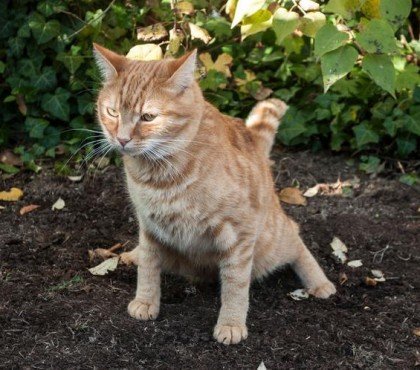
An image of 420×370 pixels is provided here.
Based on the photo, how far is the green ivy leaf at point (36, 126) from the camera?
4992 millimetres

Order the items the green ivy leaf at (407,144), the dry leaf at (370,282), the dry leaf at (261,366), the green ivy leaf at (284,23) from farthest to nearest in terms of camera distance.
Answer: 1. the green ivy leaf at (407,144)
2. the dry leaf at (370,282)
3. the green ivy leaf at (284,23)
4. the dry leaf at (261,366)

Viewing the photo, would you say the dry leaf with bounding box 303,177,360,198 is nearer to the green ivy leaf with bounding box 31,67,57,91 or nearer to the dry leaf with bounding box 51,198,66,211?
the dry leaf with bounding box 51,198,66,211

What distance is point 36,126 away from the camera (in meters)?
5.00

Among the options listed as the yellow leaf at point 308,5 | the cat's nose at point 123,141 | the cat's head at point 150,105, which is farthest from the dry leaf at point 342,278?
the cat's nose at point 123,141

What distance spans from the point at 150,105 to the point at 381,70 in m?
1.11

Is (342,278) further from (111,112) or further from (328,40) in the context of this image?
(111,112)

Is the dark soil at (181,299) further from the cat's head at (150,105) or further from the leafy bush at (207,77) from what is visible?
the cat's head at (150,105)

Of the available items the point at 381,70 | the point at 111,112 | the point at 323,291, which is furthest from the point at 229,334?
the point at 381,70

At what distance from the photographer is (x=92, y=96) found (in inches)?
199

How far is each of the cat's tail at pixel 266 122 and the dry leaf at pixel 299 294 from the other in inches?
29.5

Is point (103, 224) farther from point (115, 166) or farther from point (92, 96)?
point (92, 96)

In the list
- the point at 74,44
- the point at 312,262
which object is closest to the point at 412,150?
the point at 312,262

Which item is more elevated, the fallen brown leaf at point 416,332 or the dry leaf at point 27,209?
the fallen brown leaf at point 416,332

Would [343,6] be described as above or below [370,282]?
above
